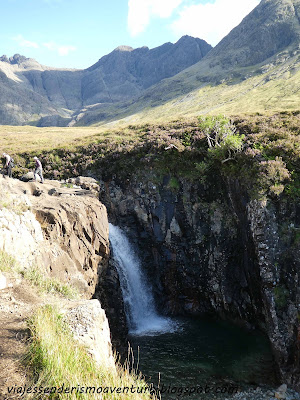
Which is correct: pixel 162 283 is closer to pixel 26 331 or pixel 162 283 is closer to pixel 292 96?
pixel 26 331

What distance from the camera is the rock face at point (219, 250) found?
19.2m

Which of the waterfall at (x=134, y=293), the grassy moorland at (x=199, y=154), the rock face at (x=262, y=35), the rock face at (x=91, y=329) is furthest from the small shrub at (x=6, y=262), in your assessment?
the rock face at (x=262, y=35)

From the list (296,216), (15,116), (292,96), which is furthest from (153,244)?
(15,116)

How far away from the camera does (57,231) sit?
58.5 feet

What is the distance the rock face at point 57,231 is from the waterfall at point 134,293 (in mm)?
4153

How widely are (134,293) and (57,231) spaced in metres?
10.7

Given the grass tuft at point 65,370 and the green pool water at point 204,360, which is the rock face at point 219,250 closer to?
the green pool water at point 204,360

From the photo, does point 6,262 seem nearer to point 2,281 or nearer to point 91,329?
point 2,281

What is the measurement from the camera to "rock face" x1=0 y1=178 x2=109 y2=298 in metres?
14.8

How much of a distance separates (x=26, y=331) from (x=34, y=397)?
219 centimetres

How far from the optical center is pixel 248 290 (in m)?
23.5

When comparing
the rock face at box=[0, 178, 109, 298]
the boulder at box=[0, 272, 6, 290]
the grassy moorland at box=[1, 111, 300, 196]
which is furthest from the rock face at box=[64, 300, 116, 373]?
the grassy moorland at box=[1, 111, 300, 196]

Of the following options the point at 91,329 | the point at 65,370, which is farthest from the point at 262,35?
the point at 65,370

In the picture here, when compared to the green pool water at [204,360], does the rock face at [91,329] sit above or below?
above
